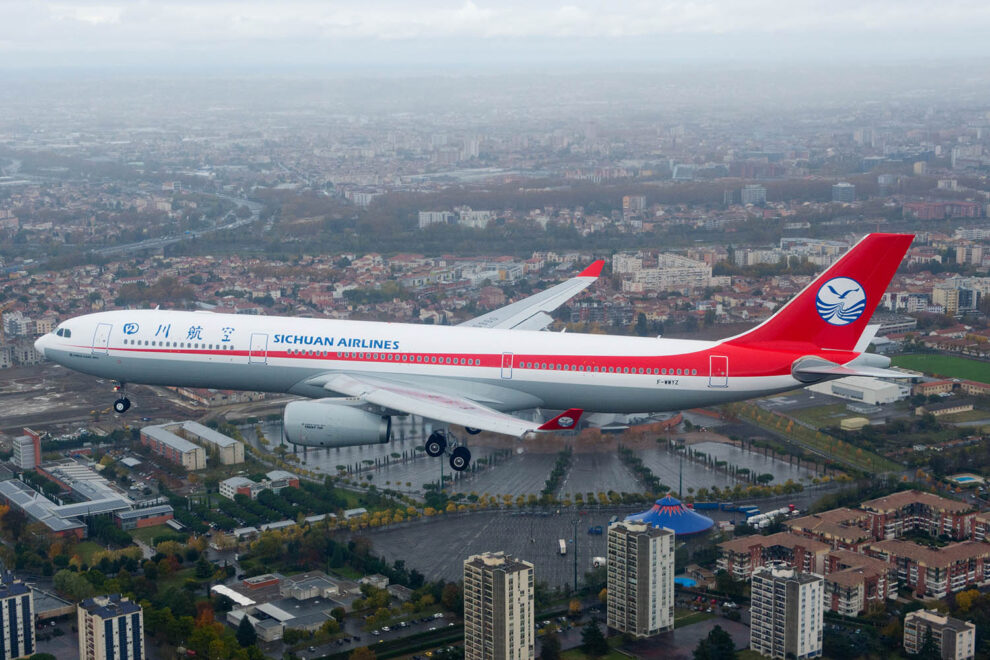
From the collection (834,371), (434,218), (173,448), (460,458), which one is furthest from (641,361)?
(434,218)

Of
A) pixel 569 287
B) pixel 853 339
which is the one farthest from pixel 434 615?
pixel 853 339

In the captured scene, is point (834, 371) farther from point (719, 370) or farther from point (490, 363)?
point (490, 363)

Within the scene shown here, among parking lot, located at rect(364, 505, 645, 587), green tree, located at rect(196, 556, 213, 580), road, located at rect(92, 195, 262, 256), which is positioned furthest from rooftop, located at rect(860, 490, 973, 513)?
road, located at rect(92, 195, 262, 256)

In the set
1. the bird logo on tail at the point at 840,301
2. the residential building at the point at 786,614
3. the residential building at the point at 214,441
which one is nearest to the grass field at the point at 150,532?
the residential building at the point at 214,441

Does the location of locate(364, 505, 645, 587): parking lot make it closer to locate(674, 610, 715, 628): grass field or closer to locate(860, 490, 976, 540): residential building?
locate(674, 610, 715, 628): grass field

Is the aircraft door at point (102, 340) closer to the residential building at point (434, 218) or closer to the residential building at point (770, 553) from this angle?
the residential building at point (770, 553)
